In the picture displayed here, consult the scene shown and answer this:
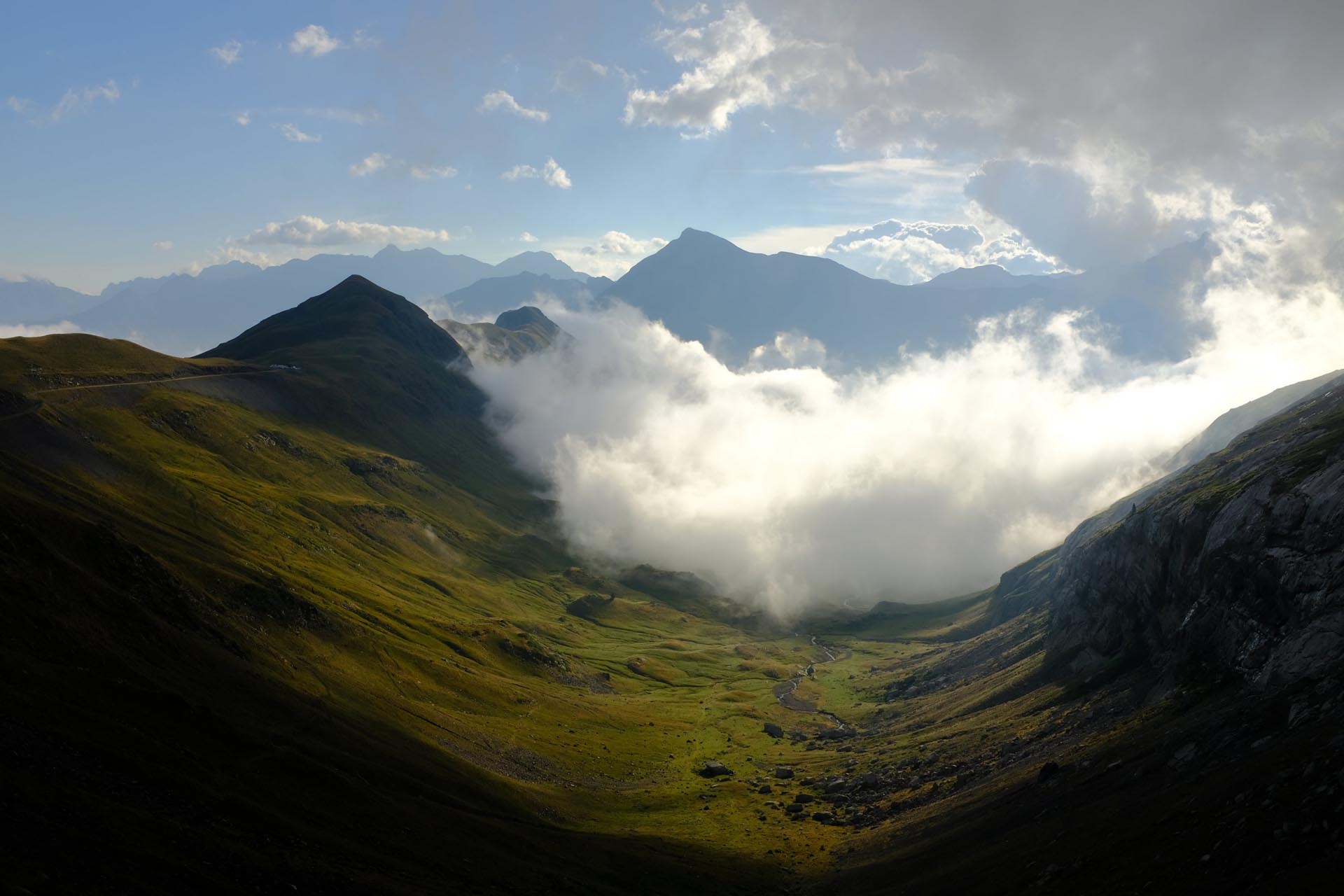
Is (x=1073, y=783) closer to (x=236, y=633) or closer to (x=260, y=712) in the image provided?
(x=260, y=712)

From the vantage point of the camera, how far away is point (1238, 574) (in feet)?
365

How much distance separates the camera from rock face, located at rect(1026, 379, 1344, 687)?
91250 millimetres

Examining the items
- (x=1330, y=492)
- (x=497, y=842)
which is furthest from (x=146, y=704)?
(x=1330, y=492)

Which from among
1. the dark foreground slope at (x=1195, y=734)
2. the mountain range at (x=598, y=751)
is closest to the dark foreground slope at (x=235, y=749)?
the mountain range at (x=598, y=751)

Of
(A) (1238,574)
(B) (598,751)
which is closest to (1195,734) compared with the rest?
(A) (1238,574)

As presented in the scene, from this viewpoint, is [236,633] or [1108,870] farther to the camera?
[236,633]

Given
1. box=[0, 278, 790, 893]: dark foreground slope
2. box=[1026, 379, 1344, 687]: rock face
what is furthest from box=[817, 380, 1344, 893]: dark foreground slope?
box=[0, 278, 790, 893]: dark foreground slope

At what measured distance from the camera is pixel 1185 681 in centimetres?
11150

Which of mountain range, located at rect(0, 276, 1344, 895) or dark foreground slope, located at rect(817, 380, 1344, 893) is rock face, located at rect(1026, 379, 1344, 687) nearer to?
dark foreground slope, located at rect(817, 380, 1344, 893)

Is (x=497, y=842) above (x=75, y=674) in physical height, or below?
below

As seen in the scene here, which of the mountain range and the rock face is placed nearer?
the mountain range

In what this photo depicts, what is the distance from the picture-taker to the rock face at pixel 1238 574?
299 feet

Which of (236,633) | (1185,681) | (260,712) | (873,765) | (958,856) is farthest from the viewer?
(873,765)

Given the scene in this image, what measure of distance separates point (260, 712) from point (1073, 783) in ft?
335
